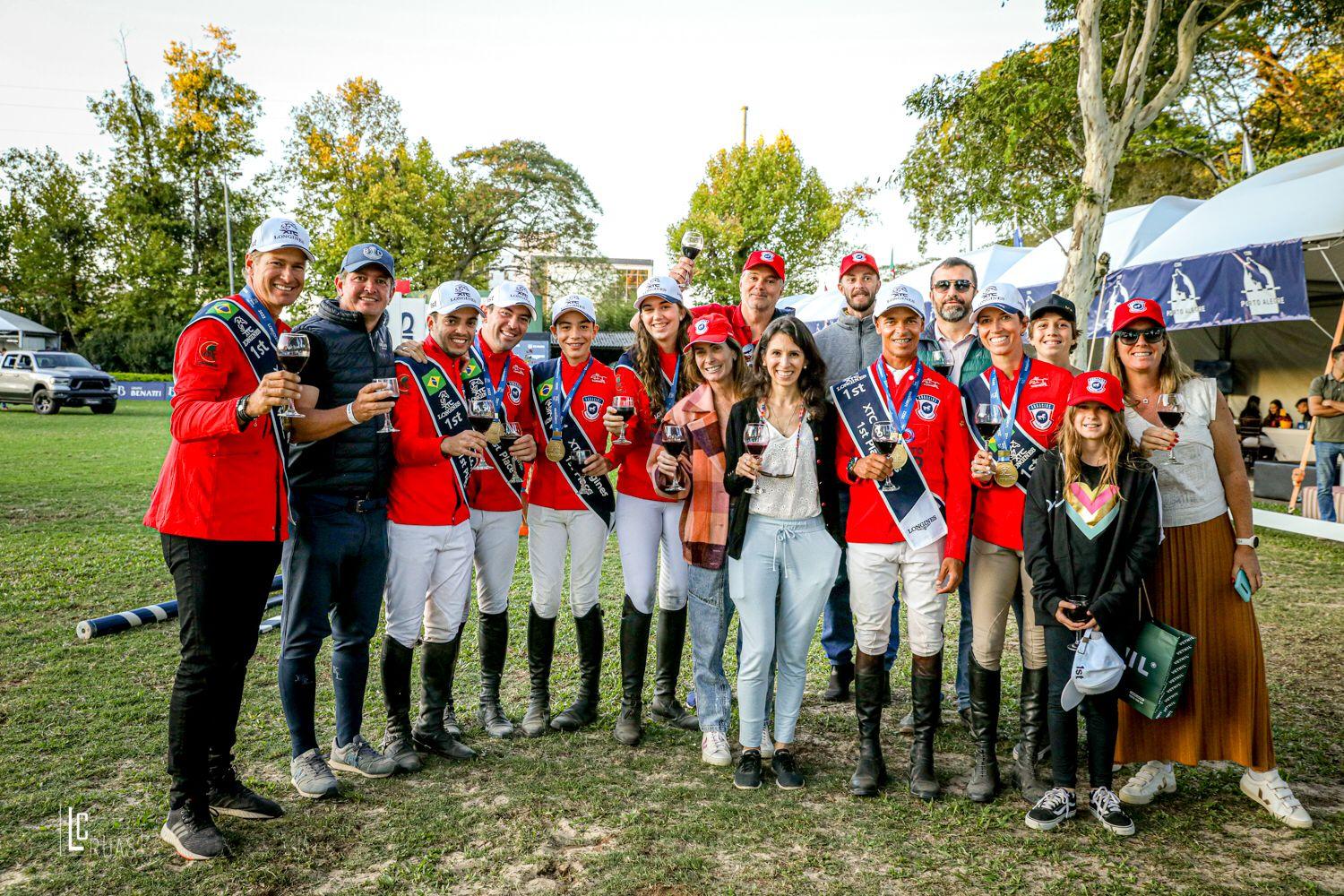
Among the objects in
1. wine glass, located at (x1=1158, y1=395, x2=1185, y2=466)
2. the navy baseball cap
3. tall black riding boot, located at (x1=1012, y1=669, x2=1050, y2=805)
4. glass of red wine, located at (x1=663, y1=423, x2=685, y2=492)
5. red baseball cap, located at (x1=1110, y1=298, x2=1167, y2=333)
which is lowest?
tall black riding boot, located at (x1=1012, y1=669, x2=1050, y2=805)

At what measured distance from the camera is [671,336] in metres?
4.88

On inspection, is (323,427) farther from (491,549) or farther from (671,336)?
(671,336)

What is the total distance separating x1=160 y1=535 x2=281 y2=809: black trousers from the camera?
3.26 m

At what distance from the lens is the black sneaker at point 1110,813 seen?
352cm

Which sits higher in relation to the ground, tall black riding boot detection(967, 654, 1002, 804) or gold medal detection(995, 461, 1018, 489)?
gold medal detection(995, 461, 1018, 489)

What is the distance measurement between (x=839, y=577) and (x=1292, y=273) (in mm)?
7550

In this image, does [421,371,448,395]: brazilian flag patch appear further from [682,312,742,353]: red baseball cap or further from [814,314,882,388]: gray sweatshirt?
[814,314,882,388]: gray sweatshirt

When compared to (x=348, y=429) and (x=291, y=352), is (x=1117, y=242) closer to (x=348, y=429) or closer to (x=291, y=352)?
(x=348, y=429)

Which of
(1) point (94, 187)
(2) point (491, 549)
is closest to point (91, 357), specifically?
(1) point (94, 187)

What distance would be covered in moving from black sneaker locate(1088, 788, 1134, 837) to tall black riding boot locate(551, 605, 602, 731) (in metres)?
2.53

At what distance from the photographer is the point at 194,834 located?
10.7 ft

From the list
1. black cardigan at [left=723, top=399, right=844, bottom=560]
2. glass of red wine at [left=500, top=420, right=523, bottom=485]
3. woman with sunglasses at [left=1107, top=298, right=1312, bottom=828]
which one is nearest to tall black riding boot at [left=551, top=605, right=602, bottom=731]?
glass of red wine at [left=500, top=420, right=523, bottom=485]

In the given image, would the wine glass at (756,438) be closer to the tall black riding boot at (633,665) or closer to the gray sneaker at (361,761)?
the tall black riding boot at (633,665)

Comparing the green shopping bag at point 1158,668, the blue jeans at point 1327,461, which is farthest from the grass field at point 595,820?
the blue jeans at point 1327,461
